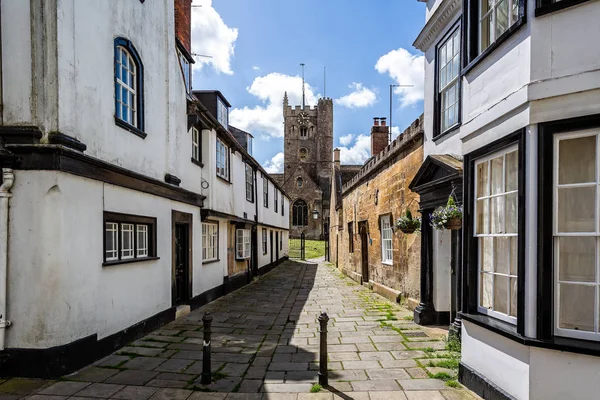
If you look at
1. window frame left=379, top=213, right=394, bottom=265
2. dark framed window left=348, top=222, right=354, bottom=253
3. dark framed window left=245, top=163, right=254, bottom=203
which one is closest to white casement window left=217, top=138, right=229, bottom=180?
dark framed window left=245, top=163, right=254, bottom=203

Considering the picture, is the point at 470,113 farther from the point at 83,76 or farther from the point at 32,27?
the point at 32,27

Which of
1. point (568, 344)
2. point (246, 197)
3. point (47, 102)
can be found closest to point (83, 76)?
point (47, 102)

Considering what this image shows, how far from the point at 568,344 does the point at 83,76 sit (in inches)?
276

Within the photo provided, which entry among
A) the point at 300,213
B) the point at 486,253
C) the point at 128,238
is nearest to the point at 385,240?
the point at 486,253

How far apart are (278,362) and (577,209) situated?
4.52 meters

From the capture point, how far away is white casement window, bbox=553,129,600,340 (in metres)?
3.65

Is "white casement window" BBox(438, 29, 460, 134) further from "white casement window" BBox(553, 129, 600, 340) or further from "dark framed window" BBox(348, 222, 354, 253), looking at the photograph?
"dark framed window" BBox(348, 222, 354, 253)

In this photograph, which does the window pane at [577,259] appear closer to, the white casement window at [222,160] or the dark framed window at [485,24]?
the dark framed window at [485,24]

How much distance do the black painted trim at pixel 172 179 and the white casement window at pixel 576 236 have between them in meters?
7.59

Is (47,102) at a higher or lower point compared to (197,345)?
higher

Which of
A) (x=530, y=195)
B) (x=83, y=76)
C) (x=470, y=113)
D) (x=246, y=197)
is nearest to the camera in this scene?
(x=530, y=195)

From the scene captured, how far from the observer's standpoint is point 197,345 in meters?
7.11

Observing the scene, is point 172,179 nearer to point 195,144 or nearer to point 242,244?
point 195,144

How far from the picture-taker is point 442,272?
833cm
